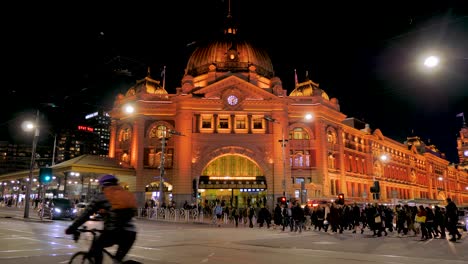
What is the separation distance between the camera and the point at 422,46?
16578 mm

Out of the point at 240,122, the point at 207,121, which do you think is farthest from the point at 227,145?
the point at 207,121

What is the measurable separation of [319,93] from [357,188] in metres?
19.1

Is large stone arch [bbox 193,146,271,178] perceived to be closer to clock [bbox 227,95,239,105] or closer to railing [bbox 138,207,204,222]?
clock [bbox 227,95,239,105]

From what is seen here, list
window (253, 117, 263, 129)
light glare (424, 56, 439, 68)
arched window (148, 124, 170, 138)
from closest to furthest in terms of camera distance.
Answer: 1. light glare (424, 56, 439, 68)
2. window (253, 117, 263, 129)
3. arched window (148, 124, 170, 138)

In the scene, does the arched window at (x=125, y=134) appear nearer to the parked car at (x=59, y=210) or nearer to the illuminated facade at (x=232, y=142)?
the illuminated facade at (x=232, y=142)

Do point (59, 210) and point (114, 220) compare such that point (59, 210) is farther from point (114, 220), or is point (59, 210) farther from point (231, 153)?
point (114, 220)

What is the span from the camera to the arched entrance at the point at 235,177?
5441 centimetres

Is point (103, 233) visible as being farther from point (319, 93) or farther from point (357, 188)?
point (357, 188)

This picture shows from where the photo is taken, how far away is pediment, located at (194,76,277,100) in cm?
5578

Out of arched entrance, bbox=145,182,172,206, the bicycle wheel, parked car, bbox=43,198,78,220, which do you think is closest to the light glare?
the bicycle wheel

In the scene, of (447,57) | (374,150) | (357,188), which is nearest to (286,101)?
(357,188)

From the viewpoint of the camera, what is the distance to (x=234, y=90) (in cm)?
5572

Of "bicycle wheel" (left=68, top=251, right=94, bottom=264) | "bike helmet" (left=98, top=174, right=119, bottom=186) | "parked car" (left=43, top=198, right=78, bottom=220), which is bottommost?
"bicycle wheel" (left=68, top=251, right=94, bottom=264)

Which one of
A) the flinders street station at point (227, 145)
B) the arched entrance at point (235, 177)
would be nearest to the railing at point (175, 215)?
the flinders street station at point (227, 145)
